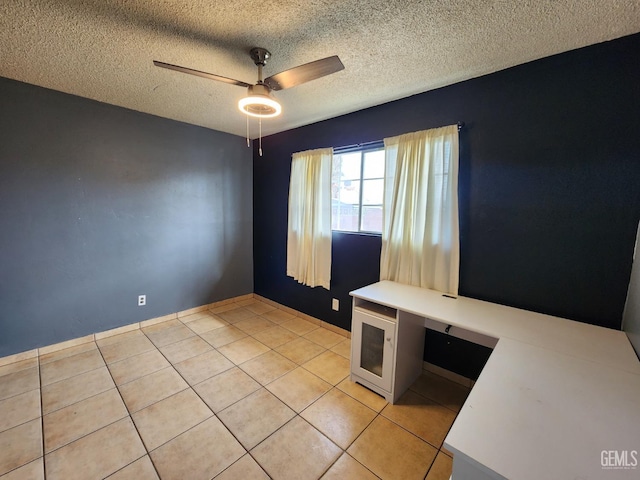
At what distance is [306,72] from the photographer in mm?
1493

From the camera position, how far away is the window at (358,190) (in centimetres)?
257

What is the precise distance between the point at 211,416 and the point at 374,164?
2.48m

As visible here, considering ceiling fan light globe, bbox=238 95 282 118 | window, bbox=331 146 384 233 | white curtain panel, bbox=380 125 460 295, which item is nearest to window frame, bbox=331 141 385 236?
window, bbox=331 146 384 233

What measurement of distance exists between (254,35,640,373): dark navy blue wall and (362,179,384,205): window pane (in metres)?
0.55

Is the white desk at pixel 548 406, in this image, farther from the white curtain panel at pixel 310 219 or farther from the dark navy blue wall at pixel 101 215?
the dark navy blue wall at pixel 101 215

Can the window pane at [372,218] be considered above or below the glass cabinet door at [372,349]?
above

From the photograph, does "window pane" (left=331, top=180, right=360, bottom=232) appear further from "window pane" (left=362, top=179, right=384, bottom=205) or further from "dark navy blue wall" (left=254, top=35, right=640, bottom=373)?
"dark navy blue wall" (left=254, top=35, right=640, bottom=373)

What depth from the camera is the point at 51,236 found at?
2355 mm

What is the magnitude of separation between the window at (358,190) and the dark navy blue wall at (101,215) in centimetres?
165

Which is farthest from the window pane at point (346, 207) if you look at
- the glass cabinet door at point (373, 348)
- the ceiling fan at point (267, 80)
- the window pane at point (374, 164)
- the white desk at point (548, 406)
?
the white desk at point (548, 406)

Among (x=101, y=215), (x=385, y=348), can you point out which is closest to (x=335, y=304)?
(x=385, y=348)

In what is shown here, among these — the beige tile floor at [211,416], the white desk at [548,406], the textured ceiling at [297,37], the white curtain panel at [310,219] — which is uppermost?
the textured ceiling at [297,37]

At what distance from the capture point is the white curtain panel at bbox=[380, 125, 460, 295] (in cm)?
200

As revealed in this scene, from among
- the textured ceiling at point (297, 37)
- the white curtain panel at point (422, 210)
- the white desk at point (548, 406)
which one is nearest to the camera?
the white desk at point (548, 406)
